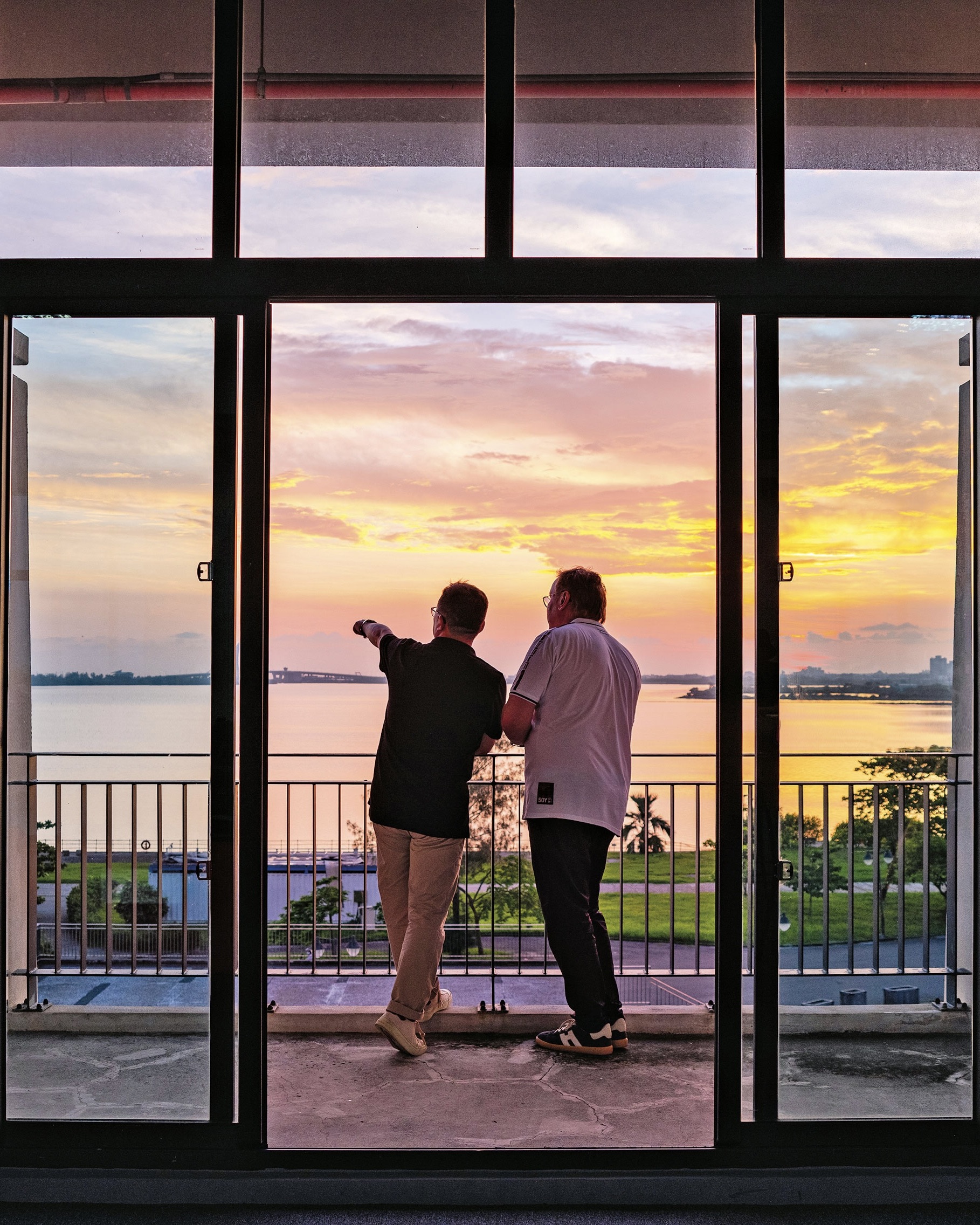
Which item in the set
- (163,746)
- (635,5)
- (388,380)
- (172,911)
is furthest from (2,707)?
(388,380)

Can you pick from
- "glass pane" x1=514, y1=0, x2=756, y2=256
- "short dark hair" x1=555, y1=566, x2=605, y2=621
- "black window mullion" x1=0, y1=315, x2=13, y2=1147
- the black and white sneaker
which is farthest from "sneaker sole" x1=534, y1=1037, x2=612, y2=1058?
"glass pane" x1=514, y1=0, x2=756, y2=256

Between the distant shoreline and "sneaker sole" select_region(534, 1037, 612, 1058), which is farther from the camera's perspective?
"sneaker sole" select_region(534, 1037, 612, 1058)

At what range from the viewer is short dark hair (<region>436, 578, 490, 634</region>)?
3.57 meters

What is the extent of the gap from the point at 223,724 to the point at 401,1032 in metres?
1.48

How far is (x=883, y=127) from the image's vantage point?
271 centimetres

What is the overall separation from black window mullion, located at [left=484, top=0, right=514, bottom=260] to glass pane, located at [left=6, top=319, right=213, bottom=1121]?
30.6 inches

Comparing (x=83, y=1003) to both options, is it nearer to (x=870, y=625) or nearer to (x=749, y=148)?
(x=870, y=625)

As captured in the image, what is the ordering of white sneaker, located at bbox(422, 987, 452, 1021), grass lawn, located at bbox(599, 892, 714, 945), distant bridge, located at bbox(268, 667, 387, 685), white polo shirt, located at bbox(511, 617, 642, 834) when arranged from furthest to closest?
distant bridge, located at bbox(268, 667, 387, 685) < grass lawn, located at bbox(599, 892, 714, 945) < white sneaker, located at bbox(422, 987, 452, 1021) < white polo shirt, located at bbox(511, 617, 642, 834)

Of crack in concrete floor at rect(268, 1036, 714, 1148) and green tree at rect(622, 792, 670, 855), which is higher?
green tree at rect(622, 792, 670, 855)

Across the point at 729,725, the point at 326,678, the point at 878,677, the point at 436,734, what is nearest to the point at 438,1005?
the point at 436,734

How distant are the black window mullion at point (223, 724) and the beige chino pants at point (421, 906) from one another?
0.99m

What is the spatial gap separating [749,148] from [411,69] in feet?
2.96

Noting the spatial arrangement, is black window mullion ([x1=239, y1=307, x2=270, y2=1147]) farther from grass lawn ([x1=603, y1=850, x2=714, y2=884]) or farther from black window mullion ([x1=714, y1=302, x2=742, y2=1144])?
grass lawn ([x1=603, y1=850, x2=714, y2=884])

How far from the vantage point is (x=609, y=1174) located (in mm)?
2539
